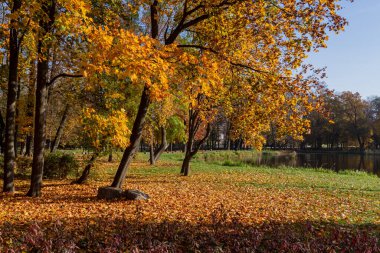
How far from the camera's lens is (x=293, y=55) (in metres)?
10.3

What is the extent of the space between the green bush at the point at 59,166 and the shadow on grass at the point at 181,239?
942 cm

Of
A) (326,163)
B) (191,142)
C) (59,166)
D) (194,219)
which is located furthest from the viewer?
(326,163)

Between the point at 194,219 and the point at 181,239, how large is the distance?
2.79 meters

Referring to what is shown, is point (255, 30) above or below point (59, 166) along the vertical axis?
above

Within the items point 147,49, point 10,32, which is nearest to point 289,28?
point 147,49

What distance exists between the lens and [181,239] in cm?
552

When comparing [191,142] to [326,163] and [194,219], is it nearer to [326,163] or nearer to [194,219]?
[194,219]

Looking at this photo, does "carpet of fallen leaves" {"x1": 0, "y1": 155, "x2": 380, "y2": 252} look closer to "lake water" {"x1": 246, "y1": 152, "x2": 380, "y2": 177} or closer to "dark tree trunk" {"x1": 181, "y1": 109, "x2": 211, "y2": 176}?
"dark tree trunk" {"x1": 181, "y1": 109, "x2": 211, "y2": 176}

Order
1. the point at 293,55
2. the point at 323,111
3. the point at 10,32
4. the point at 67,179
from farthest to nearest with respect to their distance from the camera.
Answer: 1. the point at 67,179
2. the point at 10,32
3. the point at 293,55
4. the point at 323,111

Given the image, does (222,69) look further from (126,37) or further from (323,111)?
(126,37)

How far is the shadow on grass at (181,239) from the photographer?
153 inches

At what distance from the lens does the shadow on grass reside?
3877mm

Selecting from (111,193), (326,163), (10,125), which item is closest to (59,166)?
(10,125)

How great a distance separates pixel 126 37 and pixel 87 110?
13.2 ft
